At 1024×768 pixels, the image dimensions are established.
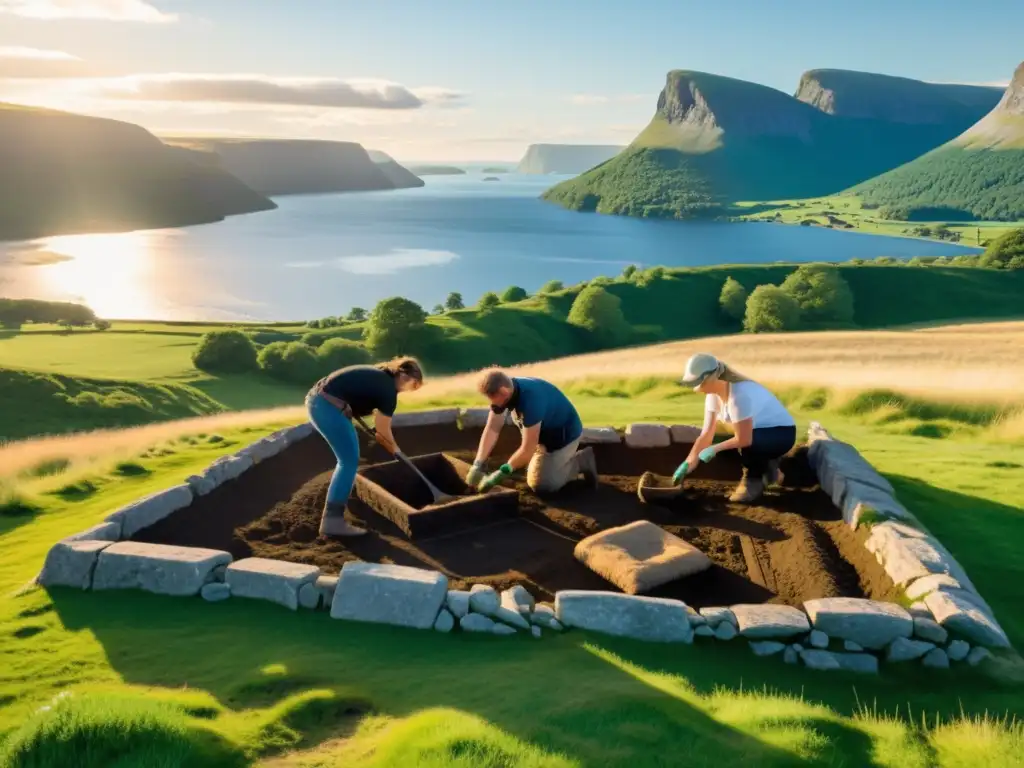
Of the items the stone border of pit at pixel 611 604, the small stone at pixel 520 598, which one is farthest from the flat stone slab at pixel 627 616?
the small stone at pixel 520 598

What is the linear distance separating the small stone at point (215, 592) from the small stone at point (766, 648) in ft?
17.6

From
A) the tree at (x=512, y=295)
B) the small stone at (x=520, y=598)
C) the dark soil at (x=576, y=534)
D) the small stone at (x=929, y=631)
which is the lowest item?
the tree at (x=512, y=295)

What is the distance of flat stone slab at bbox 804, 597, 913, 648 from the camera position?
269 inches

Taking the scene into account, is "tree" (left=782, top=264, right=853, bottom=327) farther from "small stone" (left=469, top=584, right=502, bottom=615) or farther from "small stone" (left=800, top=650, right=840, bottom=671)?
"small stone" (left=469, top=584, right=502, bottom=615)

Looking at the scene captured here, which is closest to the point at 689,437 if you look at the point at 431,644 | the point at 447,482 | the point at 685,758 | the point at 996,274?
the point at 447,482

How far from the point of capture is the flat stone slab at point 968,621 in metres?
6.72

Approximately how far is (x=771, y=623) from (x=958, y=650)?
5.36ft

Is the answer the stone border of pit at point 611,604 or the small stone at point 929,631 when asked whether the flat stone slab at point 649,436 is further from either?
Result: the small stone at point 929,631

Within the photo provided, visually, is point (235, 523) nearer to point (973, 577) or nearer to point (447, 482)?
point (447, 482)

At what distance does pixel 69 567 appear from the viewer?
811 centimetres

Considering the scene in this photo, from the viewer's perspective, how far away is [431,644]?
22.4 ft

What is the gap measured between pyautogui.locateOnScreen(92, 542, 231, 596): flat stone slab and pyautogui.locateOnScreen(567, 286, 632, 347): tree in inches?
2959

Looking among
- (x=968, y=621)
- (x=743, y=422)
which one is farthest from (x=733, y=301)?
(x=968, y=621)

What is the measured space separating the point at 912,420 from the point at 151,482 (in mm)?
15128
